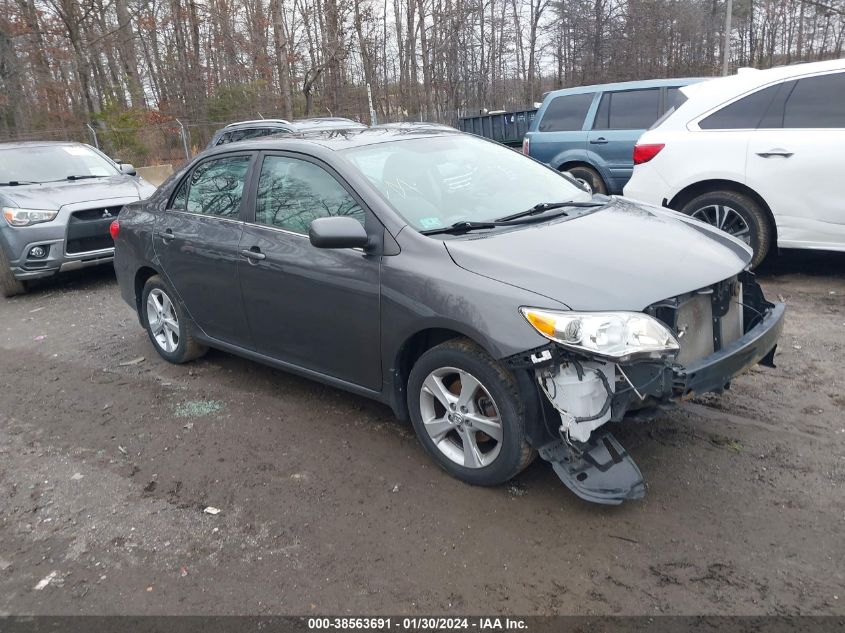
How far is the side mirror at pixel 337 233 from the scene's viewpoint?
11.5ft

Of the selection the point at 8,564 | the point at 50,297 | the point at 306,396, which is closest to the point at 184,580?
the point at 8,564

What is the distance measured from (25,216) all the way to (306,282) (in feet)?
18.9

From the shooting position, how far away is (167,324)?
5.52 m

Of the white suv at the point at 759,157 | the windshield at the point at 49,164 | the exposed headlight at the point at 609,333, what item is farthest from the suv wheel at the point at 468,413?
the windshield at the point at 49,164

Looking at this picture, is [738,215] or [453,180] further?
[738,215]

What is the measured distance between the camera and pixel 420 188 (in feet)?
13.0

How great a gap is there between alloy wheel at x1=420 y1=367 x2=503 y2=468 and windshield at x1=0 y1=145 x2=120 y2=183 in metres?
7.63

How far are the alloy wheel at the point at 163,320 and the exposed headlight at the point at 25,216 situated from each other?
11.2 ft

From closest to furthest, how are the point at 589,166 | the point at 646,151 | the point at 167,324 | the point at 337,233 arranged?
the point at 337,233 → the point at 167,324 → the point at 646,151 → the point at 589,166

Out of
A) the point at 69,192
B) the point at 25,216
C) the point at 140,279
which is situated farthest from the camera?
the point at 69,192

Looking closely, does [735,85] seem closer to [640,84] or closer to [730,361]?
[640,84]

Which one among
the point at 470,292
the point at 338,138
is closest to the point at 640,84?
the point at 338,138

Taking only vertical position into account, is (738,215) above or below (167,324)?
above

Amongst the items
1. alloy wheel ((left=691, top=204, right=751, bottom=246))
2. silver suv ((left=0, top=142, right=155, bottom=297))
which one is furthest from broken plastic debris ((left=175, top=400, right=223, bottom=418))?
alloy wheel ((left=691, top=204, right=751, bottom=246))
